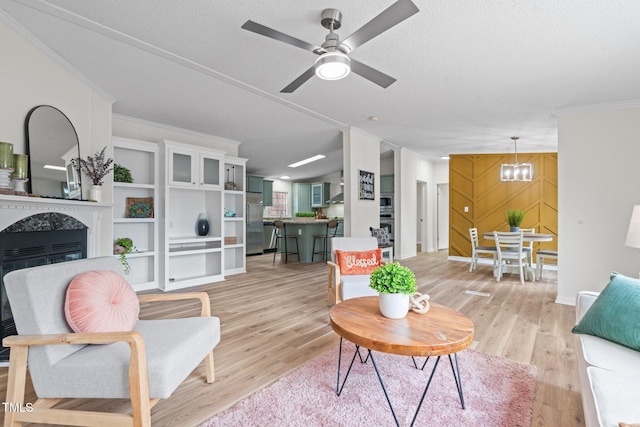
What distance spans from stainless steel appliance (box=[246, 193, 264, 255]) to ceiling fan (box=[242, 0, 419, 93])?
5676 millimetres

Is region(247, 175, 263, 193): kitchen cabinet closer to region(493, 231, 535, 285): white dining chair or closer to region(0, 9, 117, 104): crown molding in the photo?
region(0, 9, 117, 104): crown molding

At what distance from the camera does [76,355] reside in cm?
149

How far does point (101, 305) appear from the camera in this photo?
1.61 meters

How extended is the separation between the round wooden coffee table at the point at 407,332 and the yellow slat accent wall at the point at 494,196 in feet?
19.2

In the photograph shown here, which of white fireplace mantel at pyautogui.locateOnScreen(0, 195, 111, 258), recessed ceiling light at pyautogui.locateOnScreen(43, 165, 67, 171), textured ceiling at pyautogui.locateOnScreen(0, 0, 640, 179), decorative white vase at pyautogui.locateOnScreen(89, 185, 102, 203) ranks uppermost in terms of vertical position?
textured ceiling at pyautogui.locateOnScreen(0, 0, 640, 179)

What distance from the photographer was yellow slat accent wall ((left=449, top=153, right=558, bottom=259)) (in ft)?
21.4

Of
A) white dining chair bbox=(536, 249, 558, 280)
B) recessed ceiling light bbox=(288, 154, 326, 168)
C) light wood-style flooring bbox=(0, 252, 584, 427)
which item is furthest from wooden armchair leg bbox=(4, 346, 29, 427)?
recessed ceiling light bbox=(288, 154, 326, 168)

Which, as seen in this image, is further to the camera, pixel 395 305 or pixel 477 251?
pixel 477 251

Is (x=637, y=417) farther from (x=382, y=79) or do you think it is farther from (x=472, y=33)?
(x=472, y=33)

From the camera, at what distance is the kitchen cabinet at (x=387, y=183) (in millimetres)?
7750

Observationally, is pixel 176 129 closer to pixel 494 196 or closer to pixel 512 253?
pixel 512 253

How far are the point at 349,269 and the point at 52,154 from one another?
309cm

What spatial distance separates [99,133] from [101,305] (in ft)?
9.24

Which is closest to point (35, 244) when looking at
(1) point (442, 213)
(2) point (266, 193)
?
(2) point (266, 193)
